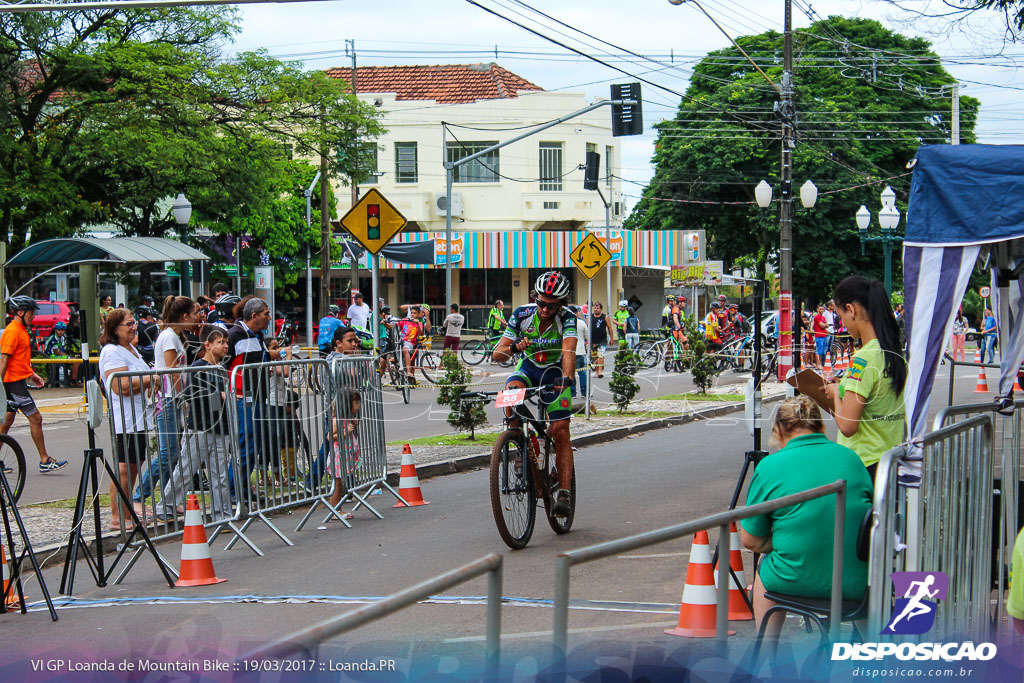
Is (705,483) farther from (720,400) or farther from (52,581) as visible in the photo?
(720,400)

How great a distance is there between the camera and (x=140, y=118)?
23.7 meters

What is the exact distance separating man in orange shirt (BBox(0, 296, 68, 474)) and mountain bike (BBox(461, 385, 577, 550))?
6.66 m

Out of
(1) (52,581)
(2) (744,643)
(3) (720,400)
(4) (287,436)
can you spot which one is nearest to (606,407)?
(3) (720,400)

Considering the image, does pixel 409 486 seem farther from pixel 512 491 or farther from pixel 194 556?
pixel 194 556

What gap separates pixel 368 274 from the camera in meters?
51.7

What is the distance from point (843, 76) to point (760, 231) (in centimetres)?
775

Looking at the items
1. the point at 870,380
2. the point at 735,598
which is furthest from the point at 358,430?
the point at 735,598

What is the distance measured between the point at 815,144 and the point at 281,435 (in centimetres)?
4243

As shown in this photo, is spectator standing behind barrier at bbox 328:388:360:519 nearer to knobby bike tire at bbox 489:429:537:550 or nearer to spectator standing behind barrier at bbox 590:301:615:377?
knobby bike tire at bbox 489:429:537:550

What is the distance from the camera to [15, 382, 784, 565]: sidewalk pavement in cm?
865

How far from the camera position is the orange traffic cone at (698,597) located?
368 cm

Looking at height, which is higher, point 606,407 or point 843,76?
point 843,76

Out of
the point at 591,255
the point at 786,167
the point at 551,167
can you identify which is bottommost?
the point at 591,255

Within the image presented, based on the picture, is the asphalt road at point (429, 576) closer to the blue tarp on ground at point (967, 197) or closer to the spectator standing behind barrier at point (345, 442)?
the spectator standing behind barrier at point (345, 442)
